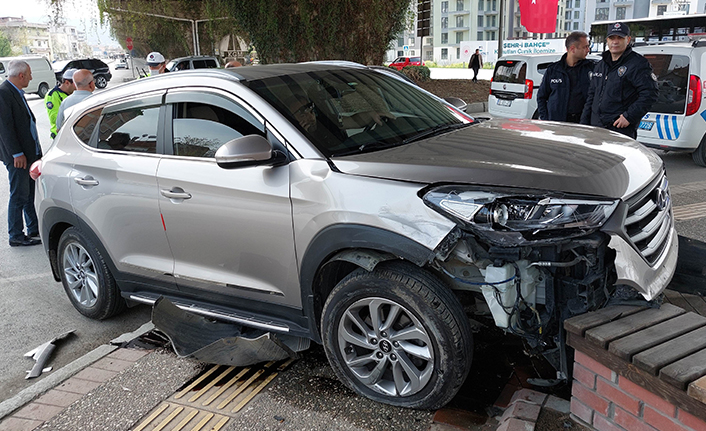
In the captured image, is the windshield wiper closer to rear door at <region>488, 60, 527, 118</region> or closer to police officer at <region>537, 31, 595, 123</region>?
police officer at <region>537, 31, 595, 123</region>

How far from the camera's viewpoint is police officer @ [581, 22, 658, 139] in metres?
5.77

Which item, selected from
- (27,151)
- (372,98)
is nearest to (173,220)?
(372,98)

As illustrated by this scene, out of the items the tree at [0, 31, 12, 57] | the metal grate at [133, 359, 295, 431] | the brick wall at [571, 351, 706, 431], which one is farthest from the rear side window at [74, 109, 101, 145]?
the tree at [0, 31, 12, 57]

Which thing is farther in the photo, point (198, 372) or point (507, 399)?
point (198, 372)

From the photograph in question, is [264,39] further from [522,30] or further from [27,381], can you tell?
[522,30]

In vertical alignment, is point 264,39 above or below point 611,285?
above

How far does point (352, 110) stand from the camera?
3.62m

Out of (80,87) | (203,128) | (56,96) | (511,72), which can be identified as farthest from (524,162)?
(511,72)

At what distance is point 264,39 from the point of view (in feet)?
51.6

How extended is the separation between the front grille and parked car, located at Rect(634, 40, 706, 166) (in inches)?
243

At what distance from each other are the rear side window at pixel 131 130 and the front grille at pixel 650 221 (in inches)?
109

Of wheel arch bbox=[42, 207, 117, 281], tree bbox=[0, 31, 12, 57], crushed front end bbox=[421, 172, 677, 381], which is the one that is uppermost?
tree bbox=[0, 31, 12, 57]

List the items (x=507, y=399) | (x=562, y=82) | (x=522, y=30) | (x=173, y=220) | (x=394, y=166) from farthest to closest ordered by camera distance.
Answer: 1. (x=522, y=30)
2. (x=562, y=82)
3. (x=173, y=220)
4. (x=507, y=399)
5. (x=394, y=166)

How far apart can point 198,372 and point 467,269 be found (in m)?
1.85
